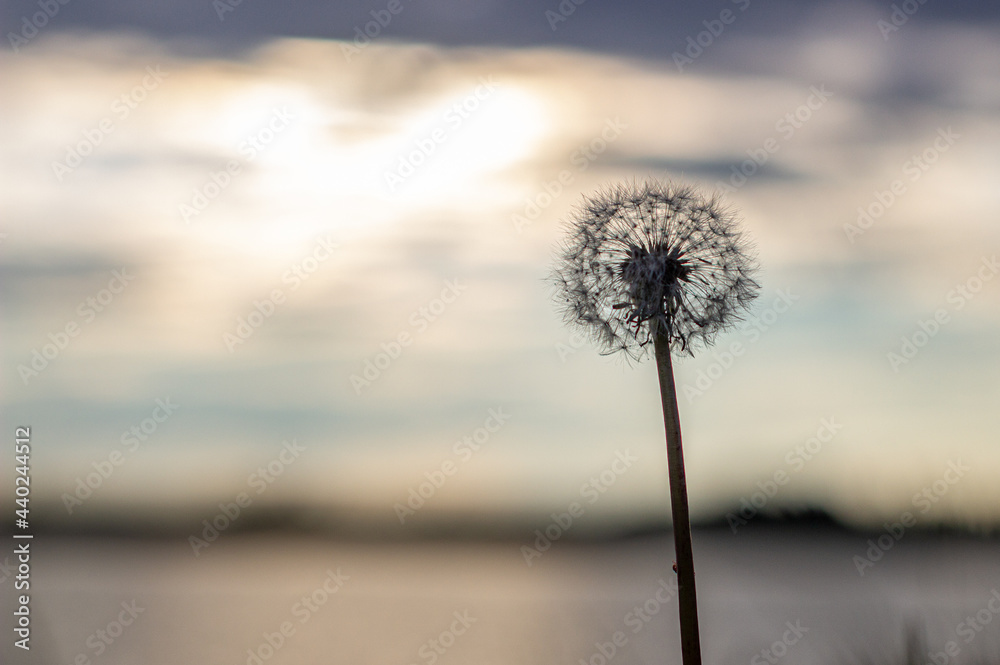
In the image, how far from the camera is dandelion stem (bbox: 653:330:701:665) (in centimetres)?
1049

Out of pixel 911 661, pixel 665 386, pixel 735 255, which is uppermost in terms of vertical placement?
pixel 735 255

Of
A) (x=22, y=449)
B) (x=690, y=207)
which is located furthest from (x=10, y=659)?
(x=690, y=207)

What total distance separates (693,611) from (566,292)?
15.1 ft

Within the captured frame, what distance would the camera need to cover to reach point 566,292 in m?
12.5

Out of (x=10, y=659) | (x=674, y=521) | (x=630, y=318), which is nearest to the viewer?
(x=674, y=521)

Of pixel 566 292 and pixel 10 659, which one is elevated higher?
pixel 566 292

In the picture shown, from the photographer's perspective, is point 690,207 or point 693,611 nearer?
point 693,611

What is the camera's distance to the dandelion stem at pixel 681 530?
10492 mm

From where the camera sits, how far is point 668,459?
10664mm

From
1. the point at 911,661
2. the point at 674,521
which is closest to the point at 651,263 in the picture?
the point at 674,521

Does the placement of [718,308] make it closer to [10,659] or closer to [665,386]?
[665,386]

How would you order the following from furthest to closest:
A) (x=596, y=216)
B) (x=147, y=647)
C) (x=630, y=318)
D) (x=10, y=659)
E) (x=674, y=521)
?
(x=147, y=647)
(x=10, y=659)
(x=596, y=216)
(x=630, y=318)
(x=674, y=521)

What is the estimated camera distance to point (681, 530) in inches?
412

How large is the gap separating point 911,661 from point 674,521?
14.4 ft
